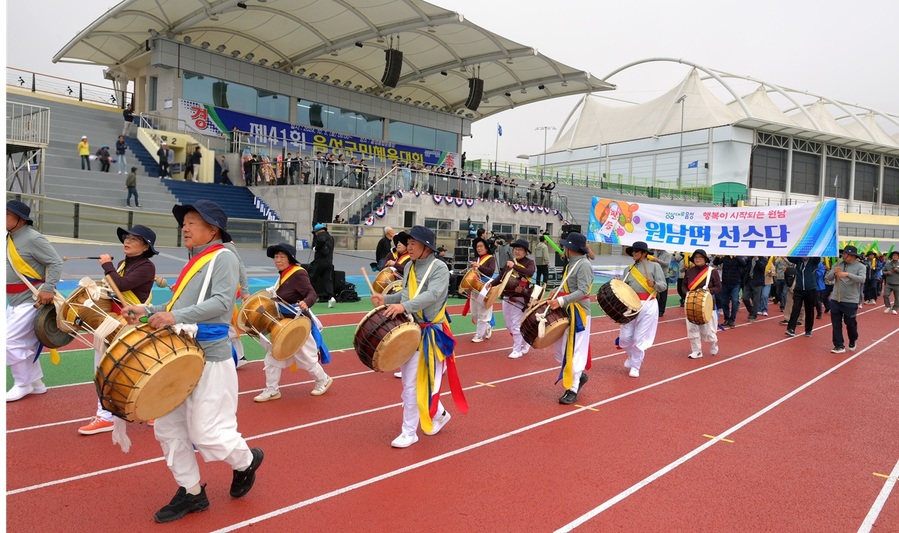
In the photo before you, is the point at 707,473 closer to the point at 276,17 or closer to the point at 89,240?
the point at 89,240

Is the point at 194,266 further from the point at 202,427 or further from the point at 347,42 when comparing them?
the point at 347,42

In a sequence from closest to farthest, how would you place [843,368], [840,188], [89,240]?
[843,368] < [89,240] < [840,188]

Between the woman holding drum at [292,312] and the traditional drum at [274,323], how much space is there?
0.32 ft

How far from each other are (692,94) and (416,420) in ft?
212

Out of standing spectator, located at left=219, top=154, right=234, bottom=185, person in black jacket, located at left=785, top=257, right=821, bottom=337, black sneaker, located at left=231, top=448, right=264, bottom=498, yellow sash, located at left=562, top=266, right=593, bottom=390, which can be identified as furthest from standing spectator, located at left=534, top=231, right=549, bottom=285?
black sneaker, located at left=231, top=448, right=264, bottom=498

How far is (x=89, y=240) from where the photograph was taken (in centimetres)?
1612

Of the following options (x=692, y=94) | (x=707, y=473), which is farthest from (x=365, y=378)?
(x=692, y=94)

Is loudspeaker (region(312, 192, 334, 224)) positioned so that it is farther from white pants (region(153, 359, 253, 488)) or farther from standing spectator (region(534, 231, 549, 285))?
white pants (region(153, 359, 253, 488))

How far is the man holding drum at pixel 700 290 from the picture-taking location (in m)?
10.4

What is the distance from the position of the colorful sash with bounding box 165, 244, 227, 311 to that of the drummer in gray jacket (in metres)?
6.40

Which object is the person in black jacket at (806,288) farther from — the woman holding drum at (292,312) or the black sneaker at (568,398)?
the woman holding drum at (292,312)

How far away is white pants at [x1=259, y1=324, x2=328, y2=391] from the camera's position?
6.86 meters

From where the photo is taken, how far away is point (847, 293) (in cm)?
1091

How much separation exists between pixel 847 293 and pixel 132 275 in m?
11.2
